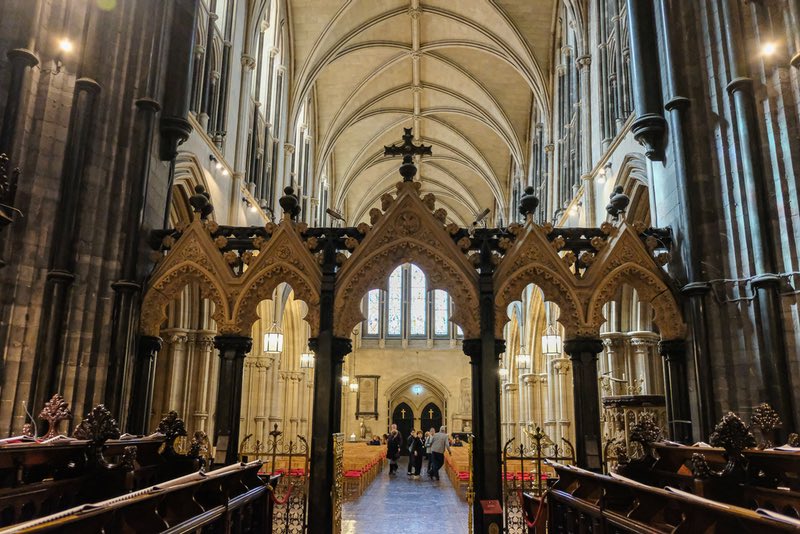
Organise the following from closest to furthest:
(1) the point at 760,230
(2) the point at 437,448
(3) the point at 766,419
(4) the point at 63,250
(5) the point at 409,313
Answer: (3) the point at 766,419, (1) the point at 760,230, (4) the point at 63,250, (2) the point at 437,448, (5) the point at 409,313

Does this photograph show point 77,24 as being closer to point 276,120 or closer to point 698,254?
point 698,254

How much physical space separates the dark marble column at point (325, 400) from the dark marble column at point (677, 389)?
405 cm

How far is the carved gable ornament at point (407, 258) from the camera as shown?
8766 millimetres

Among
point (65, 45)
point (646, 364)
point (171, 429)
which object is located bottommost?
point (171, 429)

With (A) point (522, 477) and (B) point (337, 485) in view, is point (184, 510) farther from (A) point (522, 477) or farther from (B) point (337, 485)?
(A) point (522, 477)

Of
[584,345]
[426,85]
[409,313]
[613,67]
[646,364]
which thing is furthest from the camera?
[409,313]

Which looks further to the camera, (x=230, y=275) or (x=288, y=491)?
(x=230, y=275)

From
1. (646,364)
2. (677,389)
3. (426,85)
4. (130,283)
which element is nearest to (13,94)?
(130,283)

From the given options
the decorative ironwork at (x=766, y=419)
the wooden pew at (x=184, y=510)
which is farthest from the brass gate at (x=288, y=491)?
the decorative ironwork at (x=766, y=419)

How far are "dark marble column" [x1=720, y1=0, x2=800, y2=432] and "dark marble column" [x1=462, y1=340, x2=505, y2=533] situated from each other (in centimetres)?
296

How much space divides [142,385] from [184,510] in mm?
4233

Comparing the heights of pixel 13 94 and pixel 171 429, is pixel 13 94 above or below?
above

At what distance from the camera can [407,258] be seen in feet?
29.5

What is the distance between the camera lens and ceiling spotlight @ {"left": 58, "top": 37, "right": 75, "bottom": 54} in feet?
27.4
